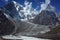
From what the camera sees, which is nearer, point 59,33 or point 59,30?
point 59,33

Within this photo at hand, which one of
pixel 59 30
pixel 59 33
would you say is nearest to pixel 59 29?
pixel 59 30

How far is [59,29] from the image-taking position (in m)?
191

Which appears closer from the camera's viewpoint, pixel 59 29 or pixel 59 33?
pixel 59 33

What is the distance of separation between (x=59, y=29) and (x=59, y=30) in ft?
5.83

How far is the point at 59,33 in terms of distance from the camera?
176 m

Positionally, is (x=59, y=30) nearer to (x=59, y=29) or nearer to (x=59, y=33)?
(x=59, y=29)

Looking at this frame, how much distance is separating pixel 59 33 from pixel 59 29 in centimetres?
1577

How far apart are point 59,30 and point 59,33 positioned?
1418cm

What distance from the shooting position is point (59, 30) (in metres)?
190
